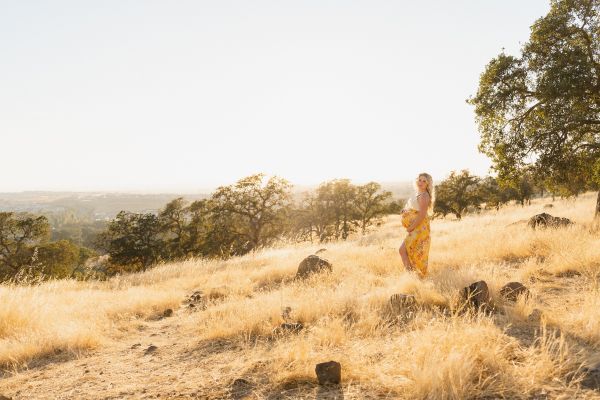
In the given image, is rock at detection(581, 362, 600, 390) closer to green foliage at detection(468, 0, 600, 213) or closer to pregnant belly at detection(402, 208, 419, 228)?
pregnant belly at detection(402, 208, 419, 228)

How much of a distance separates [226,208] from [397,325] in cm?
3200

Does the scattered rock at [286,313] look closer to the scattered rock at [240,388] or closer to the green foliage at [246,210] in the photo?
the scattered rock at [240,388]

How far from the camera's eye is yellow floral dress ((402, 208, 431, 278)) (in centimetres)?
755

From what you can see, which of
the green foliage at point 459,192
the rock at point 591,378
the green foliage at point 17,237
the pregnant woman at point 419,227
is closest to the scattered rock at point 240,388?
the rock at point 591,378

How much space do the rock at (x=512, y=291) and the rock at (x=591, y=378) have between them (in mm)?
2442

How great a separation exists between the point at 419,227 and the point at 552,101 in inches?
346

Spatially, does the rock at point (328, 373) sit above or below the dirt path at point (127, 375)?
above

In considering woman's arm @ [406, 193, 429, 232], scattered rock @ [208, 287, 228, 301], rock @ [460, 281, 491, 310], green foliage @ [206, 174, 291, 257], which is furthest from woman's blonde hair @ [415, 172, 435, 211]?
green foliage @ [206, 174, 291, 257]

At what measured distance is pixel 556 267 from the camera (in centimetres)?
695

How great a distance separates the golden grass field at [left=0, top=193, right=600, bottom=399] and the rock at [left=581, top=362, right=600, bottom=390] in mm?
40

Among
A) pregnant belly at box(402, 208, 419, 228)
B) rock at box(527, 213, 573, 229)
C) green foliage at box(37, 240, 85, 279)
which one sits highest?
pregnant belly at box(402, 208, 419, 228)

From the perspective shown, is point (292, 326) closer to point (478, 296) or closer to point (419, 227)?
point (478, 296)

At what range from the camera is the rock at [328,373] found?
3.50 metres

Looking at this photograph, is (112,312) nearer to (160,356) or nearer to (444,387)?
(160,356)
